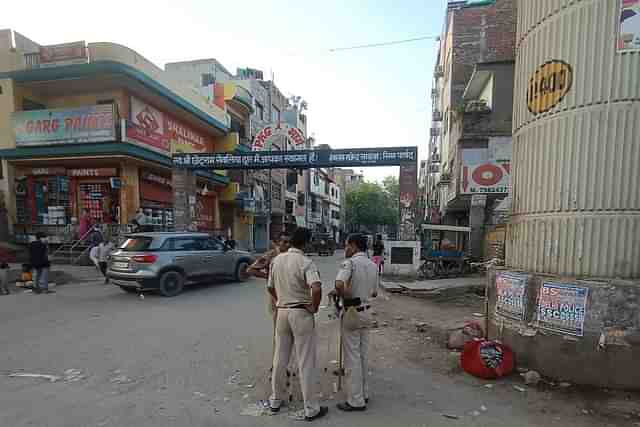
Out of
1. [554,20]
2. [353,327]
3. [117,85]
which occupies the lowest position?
[353,327]

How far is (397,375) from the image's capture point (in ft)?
12.2

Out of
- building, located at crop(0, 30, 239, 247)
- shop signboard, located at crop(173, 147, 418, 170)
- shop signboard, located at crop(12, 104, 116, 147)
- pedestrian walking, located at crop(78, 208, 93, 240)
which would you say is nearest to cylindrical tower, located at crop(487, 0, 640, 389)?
shop signboard, located at crop(173, 147, 418, 170)

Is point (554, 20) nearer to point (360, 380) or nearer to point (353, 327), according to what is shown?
point (353, 327)

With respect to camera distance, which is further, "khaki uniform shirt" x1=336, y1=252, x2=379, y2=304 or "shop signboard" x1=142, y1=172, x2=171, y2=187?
"shop signboard" x1=142, y1=172, x2=171, y2=187

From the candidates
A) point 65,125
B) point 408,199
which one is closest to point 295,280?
point 408,199

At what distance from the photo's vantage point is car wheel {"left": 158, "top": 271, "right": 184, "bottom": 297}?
25.6ft

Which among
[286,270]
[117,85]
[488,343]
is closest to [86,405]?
[286,270]

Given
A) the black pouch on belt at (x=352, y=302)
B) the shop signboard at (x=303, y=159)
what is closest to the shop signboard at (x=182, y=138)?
the shop signboard at (x=303, y=159)

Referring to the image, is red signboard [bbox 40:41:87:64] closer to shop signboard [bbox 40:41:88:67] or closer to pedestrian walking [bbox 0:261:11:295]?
shop signboard [bbox 40:41:88:67]

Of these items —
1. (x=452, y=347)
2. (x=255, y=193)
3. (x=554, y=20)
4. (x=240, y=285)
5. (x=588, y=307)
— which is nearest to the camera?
(x=588, y=307)

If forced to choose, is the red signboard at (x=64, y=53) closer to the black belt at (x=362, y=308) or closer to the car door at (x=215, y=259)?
the car door at (x=215, y=259)

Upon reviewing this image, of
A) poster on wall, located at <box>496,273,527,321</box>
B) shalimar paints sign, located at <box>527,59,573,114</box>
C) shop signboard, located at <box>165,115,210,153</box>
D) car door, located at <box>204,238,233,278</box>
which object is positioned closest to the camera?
shalimar paints sign, located at <box>527,59,573,114</box>

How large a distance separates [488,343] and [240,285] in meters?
7.85

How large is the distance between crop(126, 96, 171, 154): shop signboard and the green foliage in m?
35.8
